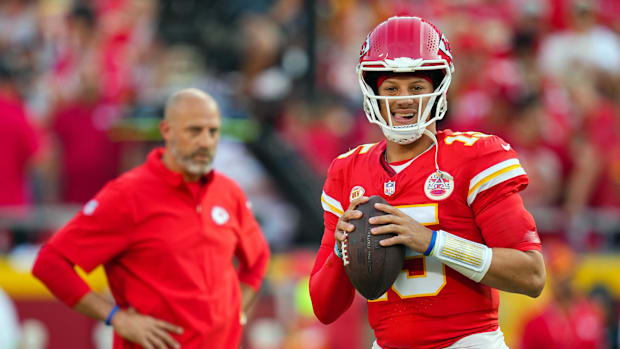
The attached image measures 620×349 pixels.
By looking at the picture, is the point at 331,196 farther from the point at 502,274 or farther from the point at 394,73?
the point at 502,274

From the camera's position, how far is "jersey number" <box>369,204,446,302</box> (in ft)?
12.0

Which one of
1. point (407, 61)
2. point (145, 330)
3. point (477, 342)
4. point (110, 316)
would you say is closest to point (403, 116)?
point (407, 61)

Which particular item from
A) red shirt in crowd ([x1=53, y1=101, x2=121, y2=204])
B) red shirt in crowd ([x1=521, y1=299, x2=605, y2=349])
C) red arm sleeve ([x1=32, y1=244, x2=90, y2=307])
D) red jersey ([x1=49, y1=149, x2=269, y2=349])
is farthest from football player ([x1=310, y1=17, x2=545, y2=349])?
red shirt in crowd ([x1=53, y1=101, x2=121, y2=204])

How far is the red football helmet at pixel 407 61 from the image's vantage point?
374 centimetres

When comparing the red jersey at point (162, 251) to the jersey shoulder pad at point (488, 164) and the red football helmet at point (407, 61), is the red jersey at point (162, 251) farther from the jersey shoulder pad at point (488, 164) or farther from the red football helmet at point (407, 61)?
the jersey shoulder pad at point (488, 164)

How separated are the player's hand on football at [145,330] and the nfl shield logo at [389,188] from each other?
5.45 ft

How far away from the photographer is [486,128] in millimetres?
9336

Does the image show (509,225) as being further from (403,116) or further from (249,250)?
(249,250)

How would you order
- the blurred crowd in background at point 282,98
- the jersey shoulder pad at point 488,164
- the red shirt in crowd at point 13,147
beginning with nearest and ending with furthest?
the jersey shoulder pad at point 488,164
the red shirt in crowd at point 13,147
the blurred crowd in background at point 282,98

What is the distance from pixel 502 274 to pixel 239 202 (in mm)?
2215

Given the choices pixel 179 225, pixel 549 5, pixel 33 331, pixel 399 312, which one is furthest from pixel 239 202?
pixel 549 5

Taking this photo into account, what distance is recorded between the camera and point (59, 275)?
5020mm

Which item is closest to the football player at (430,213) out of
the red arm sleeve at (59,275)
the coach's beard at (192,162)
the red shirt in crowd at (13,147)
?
the coach's beard at (192,162)

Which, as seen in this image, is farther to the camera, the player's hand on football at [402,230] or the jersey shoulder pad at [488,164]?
the jersey shoulder pad at [488,164]
